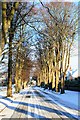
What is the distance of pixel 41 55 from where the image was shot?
218 feet

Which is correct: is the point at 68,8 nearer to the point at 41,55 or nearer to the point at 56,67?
the point at 56,67

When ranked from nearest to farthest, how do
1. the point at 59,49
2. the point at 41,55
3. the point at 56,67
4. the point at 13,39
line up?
1. the point at 13,39
2. the point at 59,49
3. the point at 56,67
4. the point at 41,55

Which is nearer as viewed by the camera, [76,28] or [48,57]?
[76,28]

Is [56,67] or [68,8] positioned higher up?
[68,8]

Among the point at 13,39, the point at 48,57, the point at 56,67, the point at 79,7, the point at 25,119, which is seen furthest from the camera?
the point at 48,57

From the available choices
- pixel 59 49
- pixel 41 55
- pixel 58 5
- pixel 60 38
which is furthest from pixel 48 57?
pixel 58 5

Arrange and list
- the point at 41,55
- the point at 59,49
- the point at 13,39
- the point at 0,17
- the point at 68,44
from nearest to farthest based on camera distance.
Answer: the point at 0,17
the point at 13,39
the point at 68,44
the point at 59,49
the point at 41,55

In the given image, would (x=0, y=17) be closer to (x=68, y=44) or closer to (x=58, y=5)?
(x=58, y=5)

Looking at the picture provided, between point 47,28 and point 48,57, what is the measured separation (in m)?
20.3

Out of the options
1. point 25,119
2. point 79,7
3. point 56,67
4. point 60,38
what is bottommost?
point 25,119

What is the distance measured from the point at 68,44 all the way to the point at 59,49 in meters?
4.35

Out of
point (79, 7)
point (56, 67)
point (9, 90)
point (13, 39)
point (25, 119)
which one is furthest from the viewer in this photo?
point (56, 67)

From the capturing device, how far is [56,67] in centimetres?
5262

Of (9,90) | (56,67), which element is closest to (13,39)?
(9,90)
